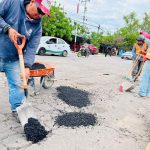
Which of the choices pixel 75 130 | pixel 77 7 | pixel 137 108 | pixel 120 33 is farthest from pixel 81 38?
pixel 75 130

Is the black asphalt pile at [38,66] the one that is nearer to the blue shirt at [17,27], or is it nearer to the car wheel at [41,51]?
the blue shirt at [17,27]

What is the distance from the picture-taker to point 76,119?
592 cm

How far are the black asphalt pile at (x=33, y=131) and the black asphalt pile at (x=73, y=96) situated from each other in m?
2.44

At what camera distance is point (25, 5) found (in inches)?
183

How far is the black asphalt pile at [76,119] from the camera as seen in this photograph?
565 centimetres

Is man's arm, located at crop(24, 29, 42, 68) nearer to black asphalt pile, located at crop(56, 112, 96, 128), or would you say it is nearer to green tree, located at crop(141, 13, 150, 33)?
black asphalt pile, located at crop(56, 112, 96, 128)

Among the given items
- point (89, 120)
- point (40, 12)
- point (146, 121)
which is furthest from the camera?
point (146, 121)

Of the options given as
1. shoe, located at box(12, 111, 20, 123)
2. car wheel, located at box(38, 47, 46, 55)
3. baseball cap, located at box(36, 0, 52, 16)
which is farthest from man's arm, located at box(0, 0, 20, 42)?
car wheel, located at box(38, 47, 46, 55)

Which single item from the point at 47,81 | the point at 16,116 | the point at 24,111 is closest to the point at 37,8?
the point at 24,111

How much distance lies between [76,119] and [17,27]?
2.16 metres

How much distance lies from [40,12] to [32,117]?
158 centimetres

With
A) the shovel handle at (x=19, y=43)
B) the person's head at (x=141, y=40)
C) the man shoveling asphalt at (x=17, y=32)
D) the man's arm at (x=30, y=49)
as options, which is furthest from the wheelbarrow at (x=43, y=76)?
the person's head at (x=141, y=40)

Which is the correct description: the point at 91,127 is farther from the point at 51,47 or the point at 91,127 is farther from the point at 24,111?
the point at 51,47

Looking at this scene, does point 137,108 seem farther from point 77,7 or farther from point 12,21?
point 77,7
